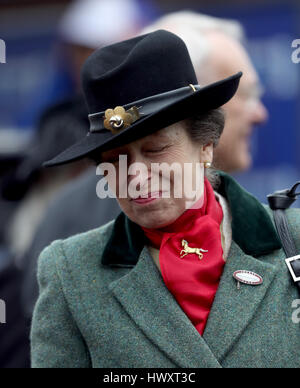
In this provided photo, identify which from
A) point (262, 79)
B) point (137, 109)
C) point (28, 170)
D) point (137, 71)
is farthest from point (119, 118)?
point (262, 79)

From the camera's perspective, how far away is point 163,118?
2270 mm

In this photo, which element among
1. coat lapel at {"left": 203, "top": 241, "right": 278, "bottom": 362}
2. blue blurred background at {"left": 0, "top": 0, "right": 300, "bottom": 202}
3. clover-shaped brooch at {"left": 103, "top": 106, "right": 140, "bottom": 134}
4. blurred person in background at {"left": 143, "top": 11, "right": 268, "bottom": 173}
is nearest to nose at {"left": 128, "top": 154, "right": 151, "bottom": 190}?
clover-shaped brooch at {"left": 103, "top": 106, "right": 140, "bottom": 134}

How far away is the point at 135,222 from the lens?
246 cm

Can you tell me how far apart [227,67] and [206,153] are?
3.84 ft

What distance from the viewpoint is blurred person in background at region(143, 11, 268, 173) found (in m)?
3.50

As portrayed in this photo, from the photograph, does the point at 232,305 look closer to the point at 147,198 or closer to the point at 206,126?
the point at 147,198

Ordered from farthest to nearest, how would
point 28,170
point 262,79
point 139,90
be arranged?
point 262,79, point 28,170, point 139,90

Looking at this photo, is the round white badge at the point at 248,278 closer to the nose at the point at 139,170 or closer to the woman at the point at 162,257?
the woman at the point at 162,257

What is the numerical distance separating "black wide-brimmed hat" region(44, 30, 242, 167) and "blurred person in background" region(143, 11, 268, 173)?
3.36 ft

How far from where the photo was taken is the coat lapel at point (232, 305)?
2.36m

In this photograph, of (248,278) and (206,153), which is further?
(206,153)

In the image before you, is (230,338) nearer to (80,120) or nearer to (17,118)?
(80,120)

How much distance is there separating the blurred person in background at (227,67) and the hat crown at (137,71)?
3.37ft
